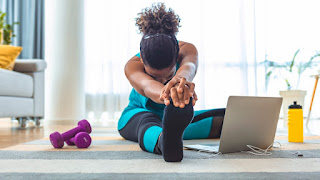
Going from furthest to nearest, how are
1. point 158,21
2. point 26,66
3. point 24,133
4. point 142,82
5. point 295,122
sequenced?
point 26,66 → point 24,133 → point 295,122 → point 158,21 → point 142,82

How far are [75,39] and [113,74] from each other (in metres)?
0.55

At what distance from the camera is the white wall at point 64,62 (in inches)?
132

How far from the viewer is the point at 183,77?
89 cm

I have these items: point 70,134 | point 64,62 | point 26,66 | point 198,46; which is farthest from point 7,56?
point 198,46

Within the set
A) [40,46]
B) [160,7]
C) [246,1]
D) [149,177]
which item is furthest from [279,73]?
[149,177]

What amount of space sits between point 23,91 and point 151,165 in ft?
6.70

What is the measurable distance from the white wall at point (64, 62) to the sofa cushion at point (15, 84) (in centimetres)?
58

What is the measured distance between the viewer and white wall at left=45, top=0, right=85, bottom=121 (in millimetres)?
3342

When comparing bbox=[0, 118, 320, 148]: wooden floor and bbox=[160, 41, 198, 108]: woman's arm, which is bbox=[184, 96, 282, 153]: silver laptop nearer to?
bbox=[160, 41, 198, 108]: woman's arm

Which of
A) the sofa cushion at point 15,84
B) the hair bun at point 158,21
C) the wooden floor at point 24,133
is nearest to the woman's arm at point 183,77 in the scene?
the hair bun at point 158,21

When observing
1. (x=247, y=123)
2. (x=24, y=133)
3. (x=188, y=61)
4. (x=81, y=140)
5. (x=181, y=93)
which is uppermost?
(x=188, y=61)

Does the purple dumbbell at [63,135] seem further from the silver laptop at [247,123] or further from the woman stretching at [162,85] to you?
the silver laptop at [247,123]

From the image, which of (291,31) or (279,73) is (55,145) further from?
(291,31)

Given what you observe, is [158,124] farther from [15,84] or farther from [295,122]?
[15,84]
